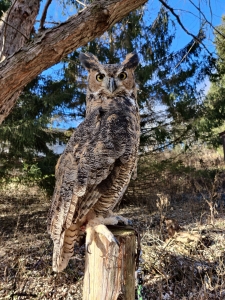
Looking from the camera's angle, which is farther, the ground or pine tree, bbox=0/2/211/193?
pine tree, bbox=0/2/211/193

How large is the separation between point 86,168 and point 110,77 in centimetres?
73

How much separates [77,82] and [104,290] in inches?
202

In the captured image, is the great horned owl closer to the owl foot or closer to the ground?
the owl foot

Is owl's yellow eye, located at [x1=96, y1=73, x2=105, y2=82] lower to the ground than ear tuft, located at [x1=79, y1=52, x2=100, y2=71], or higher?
lower

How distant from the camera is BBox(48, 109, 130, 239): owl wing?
143 cm

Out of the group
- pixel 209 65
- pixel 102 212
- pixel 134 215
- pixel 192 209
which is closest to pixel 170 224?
pixel 134 215

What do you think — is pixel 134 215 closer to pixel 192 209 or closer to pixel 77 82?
pixel 192 209

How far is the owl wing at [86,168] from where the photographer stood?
4.70 feet

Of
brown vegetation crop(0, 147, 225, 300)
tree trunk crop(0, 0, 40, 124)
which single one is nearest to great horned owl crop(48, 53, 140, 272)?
brown vegetation crop(0, 147, 225, 300)

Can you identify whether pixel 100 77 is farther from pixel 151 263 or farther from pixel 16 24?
pixel 151 263

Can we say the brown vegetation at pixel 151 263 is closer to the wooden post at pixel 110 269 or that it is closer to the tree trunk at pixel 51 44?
the wooden post at pixel 110 269

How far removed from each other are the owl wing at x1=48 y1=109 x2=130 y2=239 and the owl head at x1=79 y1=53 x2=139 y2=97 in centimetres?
32

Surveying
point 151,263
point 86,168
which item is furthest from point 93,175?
point 151,263

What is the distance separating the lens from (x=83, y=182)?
142cm
